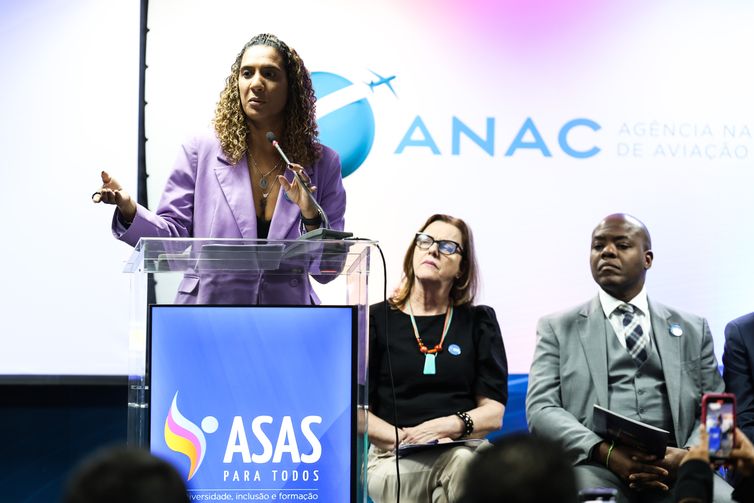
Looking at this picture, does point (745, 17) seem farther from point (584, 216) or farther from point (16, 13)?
point (16, 13)

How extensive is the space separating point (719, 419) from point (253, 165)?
5.86 ft

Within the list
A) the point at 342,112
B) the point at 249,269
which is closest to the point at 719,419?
the point at 249,269

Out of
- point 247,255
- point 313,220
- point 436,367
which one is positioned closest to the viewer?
point 247,255

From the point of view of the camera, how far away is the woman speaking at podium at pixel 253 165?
3.54 metres

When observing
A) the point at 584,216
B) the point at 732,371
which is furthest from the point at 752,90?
the point at 732,371

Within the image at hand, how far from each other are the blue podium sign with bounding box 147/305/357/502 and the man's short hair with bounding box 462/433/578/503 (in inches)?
46.5

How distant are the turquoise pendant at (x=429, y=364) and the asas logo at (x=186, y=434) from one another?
157 centimetres

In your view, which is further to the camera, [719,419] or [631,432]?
[631,432]

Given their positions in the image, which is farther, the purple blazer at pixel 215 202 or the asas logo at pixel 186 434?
the purple blazer at pixel 215 202

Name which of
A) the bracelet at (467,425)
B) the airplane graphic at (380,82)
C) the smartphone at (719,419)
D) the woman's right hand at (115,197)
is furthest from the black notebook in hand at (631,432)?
the airplane graphic at (380,82)

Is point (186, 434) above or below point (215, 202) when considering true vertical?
below

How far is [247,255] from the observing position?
293cm

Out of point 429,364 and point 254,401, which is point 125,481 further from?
point 429,364

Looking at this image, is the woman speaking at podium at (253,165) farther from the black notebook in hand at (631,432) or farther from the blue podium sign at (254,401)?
the black notebook in hand at (631,432)
